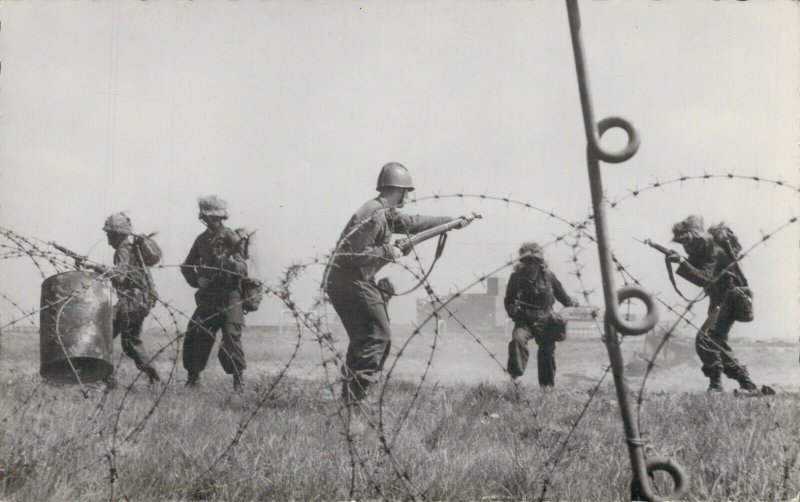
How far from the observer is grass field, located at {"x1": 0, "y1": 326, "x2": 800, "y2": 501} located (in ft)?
11.2

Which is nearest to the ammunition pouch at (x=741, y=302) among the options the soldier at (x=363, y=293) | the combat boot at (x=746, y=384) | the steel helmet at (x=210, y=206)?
the combat boot at (x=746, y=384)

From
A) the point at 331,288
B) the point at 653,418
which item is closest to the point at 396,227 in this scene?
the point at 331,288

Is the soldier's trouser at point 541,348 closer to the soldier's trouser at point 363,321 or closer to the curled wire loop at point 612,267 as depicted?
the soldier's trouser at point 363,321

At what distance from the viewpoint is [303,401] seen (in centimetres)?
634

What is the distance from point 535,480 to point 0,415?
12.9ft

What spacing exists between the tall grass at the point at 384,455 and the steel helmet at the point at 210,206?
2773mm

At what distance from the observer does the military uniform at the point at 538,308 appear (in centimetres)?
841

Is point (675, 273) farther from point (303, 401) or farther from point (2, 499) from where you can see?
point (2, 499)

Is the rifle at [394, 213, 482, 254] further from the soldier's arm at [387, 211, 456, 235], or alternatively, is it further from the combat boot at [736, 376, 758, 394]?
the combat boot at [736, 376, 758, 394]

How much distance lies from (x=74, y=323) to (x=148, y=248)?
208cm

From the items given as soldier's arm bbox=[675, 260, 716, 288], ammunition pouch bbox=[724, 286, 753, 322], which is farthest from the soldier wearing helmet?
ammunition pouch bbox=[724, 286, 753, 322]

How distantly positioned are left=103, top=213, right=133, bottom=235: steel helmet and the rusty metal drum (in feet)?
5.99

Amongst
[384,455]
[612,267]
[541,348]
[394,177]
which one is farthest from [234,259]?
[612,267]

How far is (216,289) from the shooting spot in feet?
26.8
